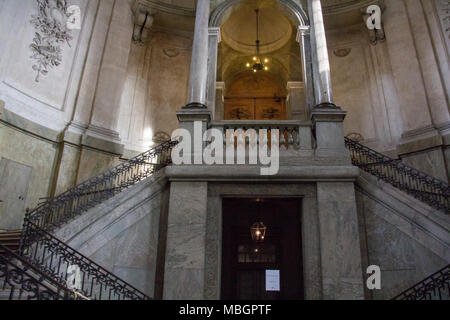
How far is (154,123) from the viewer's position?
13812 millimetres

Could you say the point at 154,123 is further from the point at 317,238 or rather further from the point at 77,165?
the point at 317,238

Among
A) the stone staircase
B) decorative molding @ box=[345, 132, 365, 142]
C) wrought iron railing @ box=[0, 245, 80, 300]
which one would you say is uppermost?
decorative molding @ box=[345, 132, 365, 142]

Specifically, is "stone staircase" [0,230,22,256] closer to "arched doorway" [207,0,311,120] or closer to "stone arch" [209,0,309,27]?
"arched doorway" [207,0,311,120]

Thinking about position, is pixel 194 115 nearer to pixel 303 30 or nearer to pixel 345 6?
pixel 303 30

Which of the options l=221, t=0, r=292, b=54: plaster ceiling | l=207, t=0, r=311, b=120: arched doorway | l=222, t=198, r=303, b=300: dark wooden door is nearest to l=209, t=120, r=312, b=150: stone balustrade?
l=222, t=198, r=303, b=300: dark wooden door

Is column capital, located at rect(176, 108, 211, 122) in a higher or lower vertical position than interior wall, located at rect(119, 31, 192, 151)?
lower

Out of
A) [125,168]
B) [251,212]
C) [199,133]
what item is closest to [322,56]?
[199,133]

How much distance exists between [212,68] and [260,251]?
5.71m

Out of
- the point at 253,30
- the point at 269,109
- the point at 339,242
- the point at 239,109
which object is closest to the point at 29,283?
the point at 339,242

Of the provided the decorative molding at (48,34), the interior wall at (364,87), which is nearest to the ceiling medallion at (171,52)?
the decorative molding at (48,34)

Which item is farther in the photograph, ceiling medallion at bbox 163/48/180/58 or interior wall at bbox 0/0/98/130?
ceiling medallion at bbox 163/48/180/58

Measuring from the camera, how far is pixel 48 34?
10.6 meters

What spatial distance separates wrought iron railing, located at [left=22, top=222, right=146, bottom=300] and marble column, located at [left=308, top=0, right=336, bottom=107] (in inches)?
250

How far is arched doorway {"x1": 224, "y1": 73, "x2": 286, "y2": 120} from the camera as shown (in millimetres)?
16297
